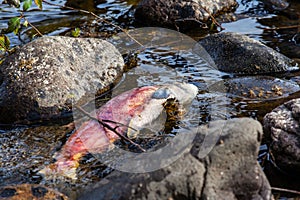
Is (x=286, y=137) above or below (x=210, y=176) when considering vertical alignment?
below

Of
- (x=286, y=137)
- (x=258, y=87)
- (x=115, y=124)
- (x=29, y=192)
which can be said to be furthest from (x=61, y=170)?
(x=258, y=87)

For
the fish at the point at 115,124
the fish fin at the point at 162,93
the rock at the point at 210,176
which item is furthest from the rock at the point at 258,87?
the rock at the point at 210,176

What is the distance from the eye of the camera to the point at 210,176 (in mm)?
3291

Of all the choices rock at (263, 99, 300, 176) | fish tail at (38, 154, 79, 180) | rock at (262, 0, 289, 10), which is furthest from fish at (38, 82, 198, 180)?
rock at (262, 0, 289, 10)

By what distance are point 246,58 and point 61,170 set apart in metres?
3.17

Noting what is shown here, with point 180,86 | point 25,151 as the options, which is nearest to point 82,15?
point 180,86

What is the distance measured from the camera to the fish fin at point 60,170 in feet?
13.7

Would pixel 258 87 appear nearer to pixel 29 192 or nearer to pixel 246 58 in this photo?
pixel 246 58

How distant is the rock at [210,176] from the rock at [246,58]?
2950 millimetres

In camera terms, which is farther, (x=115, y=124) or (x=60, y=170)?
(x=115, y=124)

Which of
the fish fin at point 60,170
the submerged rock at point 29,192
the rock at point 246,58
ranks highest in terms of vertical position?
the rock at point 246,58

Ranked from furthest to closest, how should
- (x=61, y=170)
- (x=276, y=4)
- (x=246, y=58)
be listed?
(x=276, y=4) < (x=246, y=58) < (x=61, y=170)

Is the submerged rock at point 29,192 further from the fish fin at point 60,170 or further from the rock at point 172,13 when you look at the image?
the rock at point 172,13

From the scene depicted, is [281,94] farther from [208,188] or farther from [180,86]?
[208,188]
